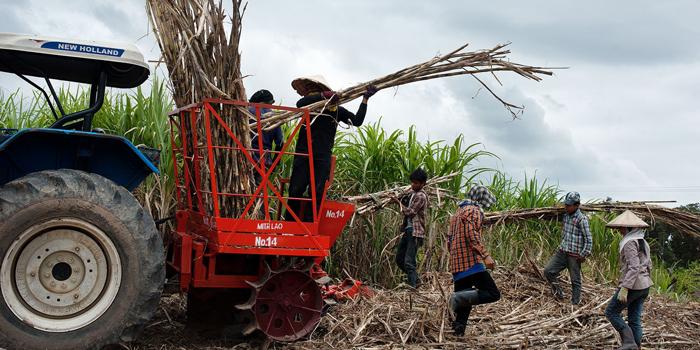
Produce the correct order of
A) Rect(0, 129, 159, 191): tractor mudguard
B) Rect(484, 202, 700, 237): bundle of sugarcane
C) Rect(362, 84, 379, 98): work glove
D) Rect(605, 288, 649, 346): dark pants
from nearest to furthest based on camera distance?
1. Rect(0, 129, 159, 191): tractor mudguard
2. Rect(362, 84, 379, 98): work glove
3. Rect(605, 288, 649, 346): dark pants
4. Rect(484, 202, 700, 237): bundle of sugarcane

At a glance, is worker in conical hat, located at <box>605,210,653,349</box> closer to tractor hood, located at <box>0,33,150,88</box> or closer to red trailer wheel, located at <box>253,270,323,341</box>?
red trailer wheel, located at <box>253,270,323,341</box>

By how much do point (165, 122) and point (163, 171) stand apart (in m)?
0.66

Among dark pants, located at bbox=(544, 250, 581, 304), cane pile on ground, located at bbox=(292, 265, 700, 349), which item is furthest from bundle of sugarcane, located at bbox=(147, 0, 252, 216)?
dark pants, located at bbox=(544, 250, 581, 304)

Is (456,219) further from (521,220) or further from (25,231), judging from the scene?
(521,220)

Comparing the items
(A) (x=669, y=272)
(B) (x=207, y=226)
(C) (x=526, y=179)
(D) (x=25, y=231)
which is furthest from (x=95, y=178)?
(A) (x=669, y=272)

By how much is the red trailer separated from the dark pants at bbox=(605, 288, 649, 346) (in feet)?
7.88

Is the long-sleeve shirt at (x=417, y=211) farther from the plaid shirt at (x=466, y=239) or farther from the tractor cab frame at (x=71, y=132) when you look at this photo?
the tractor cab frame at (x=71, y=132)

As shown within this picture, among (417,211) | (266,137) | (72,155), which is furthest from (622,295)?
(72,155)

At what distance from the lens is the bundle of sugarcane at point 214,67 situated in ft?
18.1

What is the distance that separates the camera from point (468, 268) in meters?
6.09

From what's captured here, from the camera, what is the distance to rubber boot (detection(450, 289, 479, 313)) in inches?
236

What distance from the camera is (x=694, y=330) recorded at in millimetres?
7461

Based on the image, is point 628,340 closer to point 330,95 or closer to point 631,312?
point 631,312

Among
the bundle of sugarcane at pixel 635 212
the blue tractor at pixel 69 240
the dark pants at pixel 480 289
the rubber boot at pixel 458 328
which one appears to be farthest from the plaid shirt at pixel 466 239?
the bundle of sugarcane at pixel 635 212
